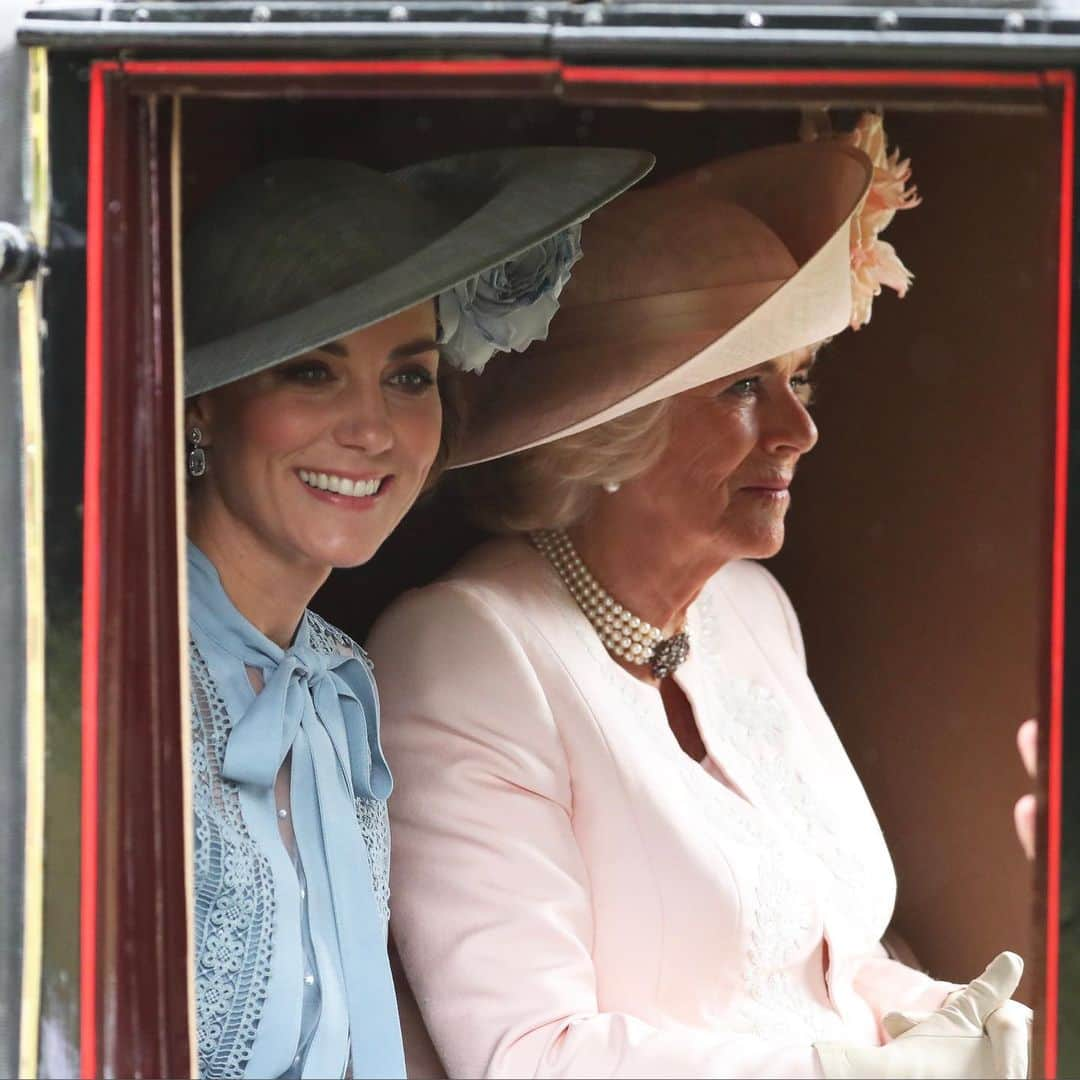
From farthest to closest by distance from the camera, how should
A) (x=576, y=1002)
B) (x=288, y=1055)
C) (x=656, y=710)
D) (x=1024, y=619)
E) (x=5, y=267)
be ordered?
(x=1024, y=619) → (x=656, y=710) → (x=576, y=1002) → (x=288, y=1055) → (x=5, y=267)

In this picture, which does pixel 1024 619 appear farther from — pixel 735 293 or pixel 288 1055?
pixel 288 1055

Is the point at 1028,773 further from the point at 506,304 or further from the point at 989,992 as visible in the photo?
the point at 506,304

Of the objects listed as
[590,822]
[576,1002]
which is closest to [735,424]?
[590,822]

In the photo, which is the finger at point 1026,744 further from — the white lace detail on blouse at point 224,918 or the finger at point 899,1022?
the white lace detail on blouse at point 224,918

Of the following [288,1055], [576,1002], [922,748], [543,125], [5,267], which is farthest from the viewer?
[922,748]

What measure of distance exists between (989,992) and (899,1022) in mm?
126

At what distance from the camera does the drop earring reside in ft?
6.08

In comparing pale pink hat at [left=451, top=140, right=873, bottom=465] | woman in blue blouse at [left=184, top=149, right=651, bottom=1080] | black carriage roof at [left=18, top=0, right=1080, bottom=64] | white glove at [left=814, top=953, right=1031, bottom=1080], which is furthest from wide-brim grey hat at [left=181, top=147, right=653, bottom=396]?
white glove at [left=814, top=953, right=1031, bottom=1080]

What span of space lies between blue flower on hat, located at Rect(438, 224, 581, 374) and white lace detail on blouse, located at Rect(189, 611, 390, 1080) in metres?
0.57

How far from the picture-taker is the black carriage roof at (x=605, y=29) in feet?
4.79

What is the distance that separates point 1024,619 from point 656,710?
0.74 metres

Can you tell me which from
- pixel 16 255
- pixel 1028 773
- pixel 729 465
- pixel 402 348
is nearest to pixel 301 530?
pixel 402 348

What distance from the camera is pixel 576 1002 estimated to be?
1980 mm

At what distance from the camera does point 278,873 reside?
1.79m
